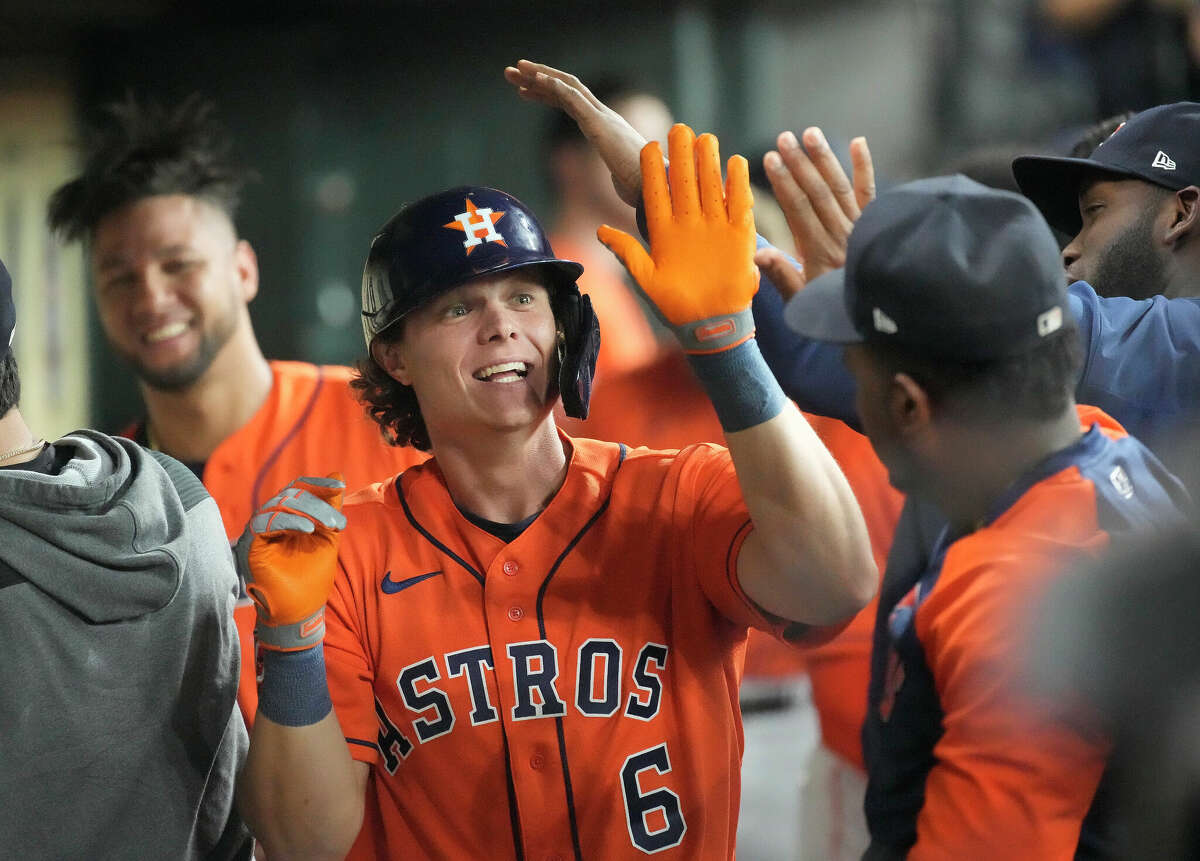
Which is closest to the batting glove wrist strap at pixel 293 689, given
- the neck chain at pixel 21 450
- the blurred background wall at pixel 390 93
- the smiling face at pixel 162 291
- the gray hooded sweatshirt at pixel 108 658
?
the gray hooded sweatshirt at pixel 108 658

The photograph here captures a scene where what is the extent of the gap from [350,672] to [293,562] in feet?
0.63

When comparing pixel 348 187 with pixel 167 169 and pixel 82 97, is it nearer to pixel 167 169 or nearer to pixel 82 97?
pixel 82 97

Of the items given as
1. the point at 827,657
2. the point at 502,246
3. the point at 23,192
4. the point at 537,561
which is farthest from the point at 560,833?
the point at 23,192

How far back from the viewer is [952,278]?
4.91 feet

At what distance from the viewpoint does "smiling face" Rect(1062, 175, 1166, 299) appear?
6.33 ft

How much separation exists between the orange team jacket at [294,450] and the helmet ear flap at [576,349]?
0.84 meters

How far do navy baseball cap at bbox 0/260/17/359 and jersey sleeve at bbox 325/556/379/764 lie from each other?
0.54 metres

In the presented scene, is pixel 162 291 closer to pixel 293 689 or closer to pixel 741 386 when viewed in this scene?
pixel 293 689

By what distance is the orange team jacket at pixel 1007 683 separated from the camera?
1.42m

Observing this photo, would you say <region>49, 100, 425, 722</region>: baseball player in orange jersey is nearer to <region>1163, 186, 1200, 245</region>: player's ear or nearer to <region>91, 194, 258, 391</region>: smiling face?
<region>91, 194, 258, 391</region>: smiling face

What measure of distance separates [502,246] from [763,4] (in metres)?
3.76

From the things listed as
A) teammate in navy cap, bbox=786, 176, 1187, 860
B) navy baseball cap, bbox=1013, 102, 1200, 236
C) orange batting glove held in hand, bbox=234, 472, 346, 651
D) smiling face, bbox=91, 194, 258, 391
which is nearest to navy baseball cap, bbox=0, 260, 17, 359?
orange batting glove held in hand, bbox=234, 472, 346, 651

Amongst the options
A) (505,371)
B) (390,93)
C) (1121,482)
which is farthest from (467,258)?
(390,93)

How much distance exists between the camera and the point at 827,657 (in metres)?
2.63
